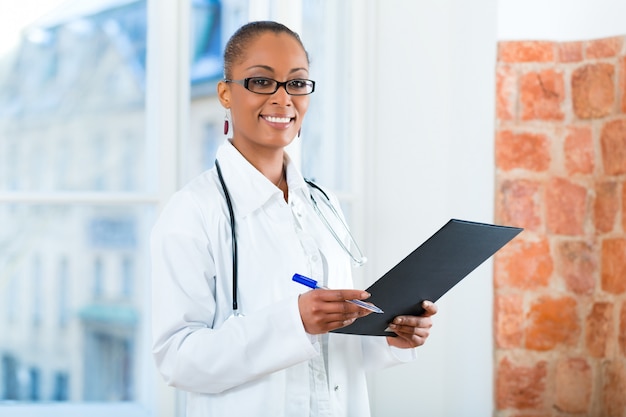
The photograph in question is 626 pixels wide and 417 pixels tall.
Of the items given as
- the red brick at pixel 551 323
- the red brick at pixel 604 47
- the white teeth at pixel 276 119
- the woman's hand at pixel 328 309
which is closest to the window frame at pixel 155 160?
the white teeth at pixel 276 119

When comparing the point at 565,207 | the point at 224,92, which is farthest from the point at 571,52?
the point at 224,92

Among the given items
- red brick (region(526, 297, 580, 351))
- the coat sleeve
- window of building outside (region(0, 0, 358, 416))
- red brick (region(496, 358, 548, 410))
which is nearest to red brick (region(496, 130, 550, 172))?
red brick (region(526, 297, 580, 351))

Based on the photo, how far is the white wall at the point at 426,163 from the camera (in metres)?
2.35

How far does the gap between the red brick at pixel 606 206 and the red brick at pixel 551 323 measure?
23cm

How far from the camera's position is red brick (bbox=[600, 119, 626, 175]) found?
2203 mm

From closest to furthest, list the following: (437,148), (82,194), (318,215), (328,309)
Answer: (328,309)
(318,215)
(82,194)
(437,148)

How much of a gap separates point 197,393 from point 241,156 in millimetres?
468

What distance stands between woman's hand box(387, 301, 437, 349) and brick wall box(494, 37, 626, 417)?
2.25ft

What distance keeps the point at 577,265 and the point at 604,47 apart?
24.4 inches

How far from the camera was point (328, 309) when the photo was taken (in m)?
1.35

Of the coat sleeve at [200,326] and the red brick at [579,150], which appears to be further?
the red brick at [579,150]

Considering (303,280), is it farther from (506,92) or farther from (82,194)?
(506,92)

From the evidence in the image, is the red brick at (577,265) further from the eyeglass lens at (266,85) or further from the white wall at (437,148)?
the eyeglass lens at (266,85)

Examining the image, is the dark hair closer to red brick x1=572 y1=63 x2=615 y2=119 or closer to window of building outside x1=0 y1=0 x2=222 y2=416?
window of building outside x1=0 y1=0 x2=222 y2=416
